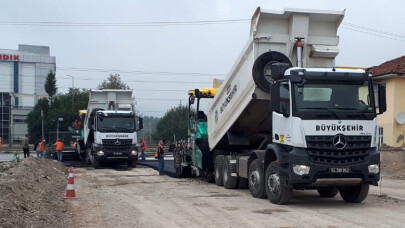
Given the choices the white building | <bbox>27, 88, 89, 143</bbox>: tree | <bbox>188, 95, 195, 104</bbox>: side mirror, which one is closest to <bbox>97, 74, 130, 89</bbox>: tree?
<bbox>27, 88, 89, 143</bbox>: tree

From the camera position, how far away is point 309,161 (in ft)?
34.5

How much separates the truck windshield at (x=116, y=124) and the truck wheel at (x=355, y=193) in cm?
1397

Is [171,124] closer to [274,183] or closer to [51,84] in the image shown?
[51,84]

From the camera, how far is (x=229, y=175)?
48.2ft

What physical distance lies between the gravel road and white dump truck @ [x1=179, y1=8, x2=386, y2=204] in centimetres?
52

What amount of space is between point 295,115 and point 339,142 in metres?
1.07

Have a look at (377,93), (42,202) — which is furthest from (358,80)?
(42,202)

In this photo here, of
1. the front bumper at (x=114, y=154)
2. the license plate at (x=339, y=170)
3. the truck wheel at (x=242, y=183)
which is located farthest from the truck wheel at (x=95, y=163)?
the license plate at (x=339, y=170)

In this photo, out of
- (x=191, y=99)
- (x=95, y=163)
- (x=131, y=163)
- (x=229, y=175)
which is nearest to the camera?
(x=229, y=175)

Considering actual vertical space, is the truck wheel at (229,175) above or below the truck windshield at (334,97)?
below

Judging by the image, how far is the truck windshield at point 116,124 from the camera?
78.9ft

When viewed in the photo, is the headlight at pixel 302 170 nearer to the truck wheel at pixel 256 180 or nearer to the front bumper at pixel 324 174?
the front bumper at pixel 324 174

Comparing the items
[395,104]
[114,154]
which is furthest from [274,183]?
[395,104]

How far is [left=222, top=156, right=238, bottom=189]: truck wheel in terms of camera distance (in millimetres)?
14508
